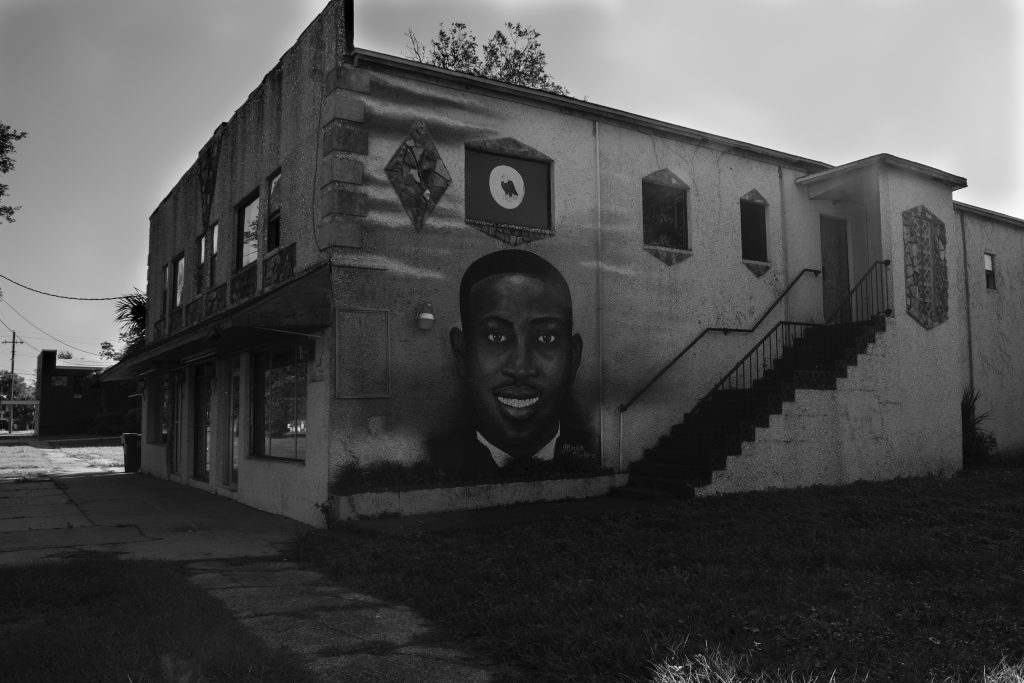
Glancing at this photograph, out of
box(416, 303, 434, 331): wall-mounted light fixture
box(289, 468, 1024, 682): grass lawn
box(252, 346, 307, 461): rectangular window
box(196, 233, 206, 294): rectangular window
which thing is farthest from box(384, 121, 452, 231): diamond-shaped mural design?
box(196, 233, 206, 294): rectangular window

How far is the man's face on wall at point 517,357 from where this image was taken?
1133 centimetres

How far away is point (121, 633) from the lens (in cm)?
519

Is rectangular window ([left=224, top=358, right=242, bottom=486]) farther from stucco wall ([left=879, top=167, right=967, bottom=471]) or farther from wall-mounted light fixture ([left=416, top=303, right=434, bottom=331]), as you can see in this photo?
stucco wall ([left=879, top=167, right=967, bottom=471])

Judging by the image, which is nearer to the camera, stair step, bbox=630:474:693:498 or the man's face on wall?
stair step, bbox=630:474:693:498

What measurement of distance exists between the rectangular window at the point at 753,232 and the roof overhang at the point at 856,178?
3.43ft

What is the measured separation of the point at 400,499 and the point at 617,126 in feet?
22.1

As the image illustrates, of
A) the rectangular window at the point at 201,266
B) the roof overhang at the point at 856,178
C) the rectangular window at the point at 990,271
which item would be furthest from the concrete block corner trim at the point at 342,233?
the rectangular window at the point at 990,271

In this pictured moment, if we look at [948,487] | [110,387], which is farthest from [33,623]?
[110,387]

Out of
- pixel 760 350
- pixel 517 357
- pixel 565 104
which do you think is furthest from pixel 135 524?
pixel 760 350

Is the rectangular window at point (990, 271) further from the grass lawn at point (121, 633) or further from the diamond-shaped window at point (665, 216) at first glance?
the grass lawn at point (121, 633)

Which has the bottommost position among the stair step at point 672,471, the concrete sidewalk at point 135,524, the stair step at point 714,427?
the concrete sidewalk at point 135,524

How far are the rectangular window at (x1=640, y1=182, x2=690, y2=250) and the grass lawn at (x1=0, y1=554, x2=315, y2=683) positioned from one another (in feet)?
29.2

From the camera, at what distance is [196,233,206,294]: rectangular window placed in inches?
637

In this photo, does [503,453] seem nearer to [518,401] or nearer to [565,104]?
[518,401]
